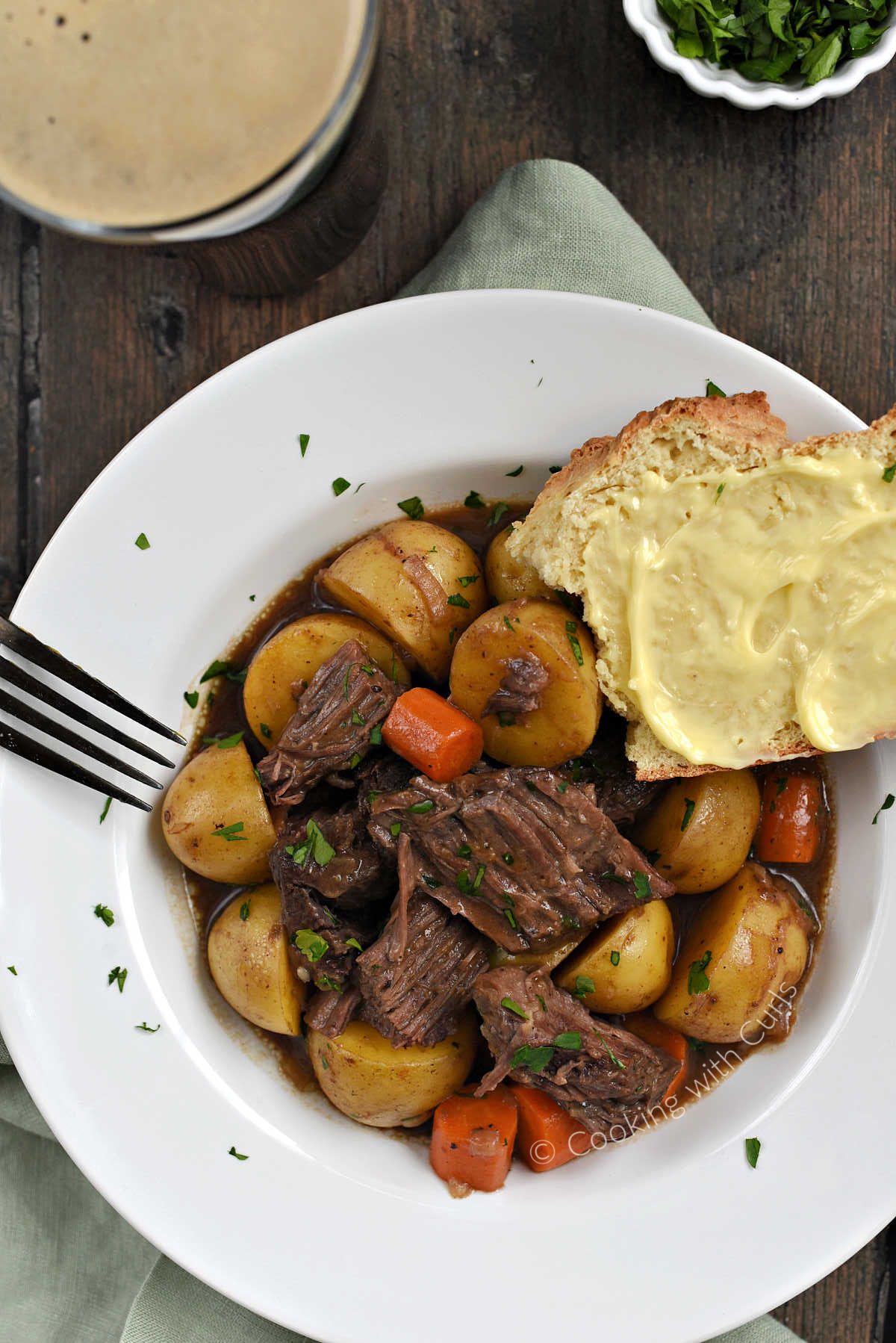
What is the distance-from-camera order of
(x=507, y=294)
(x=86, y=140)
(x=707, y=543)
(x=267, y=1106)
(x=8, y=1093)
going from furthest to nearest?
1. (x=8, y=1093)
2. (x=267, y=1106)
3. (x=507, y=294)
4. (x=707, y=543)
5. (x=86, y=140)

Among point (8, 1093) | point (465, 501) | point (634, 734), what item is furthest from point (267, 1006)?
point (465, 501)

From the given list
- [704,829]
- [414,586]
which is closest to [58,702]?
[414,586]

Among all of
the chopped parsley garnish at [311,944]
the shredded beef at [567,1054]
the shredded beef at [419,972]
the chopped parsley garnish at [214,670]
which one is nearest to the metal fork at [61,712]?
the chopped parsley garnish at [214,670]

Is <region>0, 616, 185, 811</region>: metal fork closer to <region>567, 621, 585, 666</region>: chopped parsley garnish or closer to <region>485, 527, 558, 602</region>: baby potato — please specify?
<region>485, 527, 558, 602</region>: baby potato

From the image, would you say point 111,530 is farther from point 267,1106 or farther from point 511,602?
point 267,1106

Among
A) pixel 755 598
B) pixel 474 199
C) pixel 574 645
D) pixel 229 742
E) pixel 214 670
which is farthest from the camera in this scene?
pixel 474 199

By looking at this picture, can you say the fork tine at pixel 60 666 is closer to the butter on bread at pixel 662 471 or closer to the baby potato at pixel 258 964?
the baby potato at pixel 258 964

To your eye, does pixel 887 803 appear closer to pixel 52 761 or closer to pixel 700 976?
pixel 700 976
